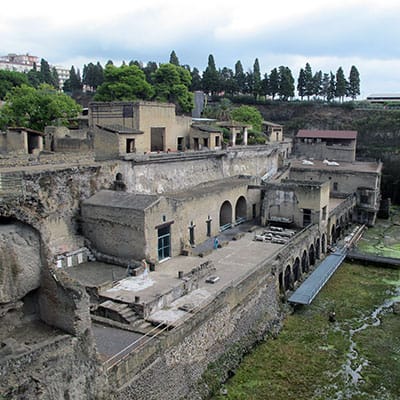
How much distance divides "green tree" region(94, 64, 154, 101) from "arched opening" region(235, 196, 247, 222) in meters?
21.0

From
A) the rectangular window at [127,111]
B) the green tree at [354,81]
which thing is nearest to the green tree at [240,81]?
the green tree at [354,81]

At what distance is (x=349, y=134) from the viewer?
54312 millimetres

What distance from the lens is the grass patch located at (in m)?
16.5

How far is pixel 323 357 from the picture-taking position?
738 inches

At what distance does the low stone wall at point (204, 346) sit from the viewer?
527 inches

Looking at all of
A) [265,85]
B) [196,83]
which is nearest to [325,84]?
[265,85]

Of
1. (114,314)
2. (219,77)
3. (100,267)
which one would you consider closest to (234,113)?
(219,77)

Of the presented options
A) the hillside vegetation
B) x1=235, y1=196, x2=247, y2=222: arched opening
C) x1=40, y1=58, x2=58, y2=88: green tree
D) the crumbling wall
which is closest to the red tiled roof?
the hillside vegetation

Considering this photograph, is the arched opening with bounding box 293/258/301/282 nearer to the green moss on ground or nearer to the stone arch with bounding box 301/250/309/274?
the stone arch with bounding box 301/250/309/274

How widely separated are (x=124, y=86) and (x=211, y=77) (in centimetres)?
3589

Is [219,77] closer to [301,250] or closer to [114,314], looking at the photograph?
[301,250]

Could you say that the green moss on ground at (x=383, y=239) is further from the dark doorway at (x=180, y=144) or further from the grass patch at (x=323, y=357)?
the dark doorway at (x=180, y=144)

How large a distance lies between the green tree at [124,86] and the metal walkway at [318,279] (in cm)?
2783

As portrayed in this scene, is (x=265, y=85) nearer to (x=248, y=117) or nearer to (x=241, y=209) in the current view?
(x=248, y=117)
